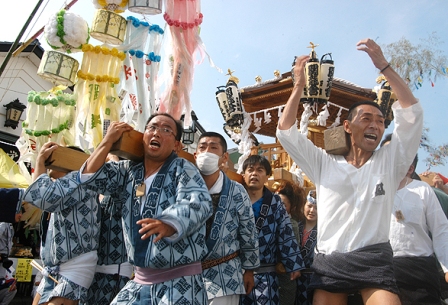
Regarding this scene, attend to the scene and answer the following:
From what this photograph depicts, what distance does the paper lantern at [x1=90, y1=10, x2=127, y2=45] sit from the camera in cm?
622

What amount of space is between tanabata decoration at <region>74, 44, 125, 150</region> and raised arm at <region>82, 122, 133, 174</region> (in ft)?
13.7

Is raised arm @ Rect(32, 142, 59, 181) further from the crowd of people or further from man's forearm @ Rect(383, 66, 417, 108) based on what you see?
man's forearm @ Rect(383, 66, 417, 108)

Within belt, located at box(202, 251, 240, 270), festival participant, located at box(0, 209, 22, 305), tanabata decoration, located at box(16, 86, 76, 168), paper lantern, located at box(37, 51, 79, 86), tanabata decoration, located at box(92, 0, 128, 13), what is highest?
tanabata decoration, located at box(92, 0, 128, 13)

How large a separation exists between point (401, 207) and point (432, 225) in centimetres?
24

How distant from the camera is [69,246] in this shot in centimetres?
283

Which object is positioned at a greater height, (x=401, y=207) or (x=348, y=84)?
(x=348, y=84)

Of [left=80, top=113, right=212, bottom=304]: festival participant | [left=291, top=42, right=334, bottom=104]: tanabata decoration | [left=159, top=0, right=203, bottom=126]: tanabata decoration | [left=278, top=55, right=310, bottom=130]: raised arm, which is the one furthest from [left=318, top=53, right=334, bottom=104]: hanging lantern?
[left=80, top=113, right=212, bottom=304]: festival participant

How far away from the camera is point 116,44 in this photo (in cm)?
669

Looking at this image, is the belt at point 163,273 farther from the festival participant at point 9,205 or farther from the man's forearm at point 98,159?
the festival participant at point 9,205

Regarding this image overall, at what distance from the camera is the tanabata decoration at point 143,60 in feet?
22.2

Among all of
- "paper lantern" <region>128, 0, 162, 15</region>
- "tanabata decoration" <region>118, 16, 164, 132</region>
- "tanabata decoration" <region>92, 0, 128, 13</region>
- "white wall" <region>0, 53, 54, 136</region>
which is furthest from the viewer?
"white wall" <region>0, 53, 54, 136</region>

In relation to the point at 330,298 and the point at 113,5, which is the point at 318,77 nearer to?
the point at 113,5

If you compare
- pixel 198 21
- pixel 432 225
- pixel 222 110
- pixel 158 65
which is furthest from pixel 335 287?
pixel 222 110

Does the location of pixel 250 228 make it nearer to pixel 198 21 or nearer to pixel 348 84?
pixel 198 21
